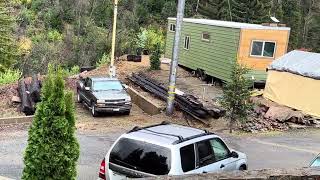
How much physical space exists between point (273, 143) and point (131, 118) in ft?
22.3

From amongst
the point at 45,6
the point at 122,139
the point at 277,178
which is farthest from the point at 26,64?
the point at 277,178

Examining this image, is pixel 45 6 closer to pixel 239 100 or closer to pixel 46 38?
pixel 46 38

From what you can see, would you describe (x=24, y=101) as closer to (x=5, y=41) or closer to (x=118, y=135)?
(x=118, y=135)

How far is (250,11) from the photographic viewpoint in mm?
52781

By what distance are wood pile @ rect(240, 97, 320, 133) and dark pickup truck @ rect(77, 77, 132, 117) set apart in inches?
219

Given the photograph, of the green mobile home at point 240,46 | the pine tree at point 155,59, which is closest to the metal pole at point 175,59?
the green mobile home at point 240,46

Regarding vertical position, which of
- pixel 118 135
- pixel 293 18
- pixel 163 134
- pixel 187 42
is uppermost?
pixel 293 18

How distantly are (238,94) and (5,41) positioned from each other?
71.5ft

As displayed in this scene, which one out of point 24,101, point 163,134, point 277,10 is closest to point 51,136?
point 163,134

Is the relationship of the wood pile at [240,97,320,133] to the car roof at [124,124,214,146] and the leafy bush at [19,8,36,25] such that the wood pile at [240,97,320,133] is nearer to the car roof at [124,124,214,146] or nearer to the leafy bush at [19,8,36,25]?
the car roof at [124,124,214,146]

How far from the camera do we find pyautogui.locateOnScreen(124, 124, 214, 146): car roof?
29.8ft

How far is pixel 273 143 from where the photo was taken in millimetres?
17750

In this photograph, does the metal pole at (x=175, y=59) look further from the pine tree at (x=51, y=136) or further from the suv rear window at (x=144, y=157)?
the pine tree at (x=51, y=136)

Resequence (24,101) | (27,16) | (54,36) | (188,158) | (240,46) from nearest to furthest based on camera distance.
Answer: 1. (188,158)
2. (24,101)
3. (240,46)
4. (54,36)
5. (27,16)
